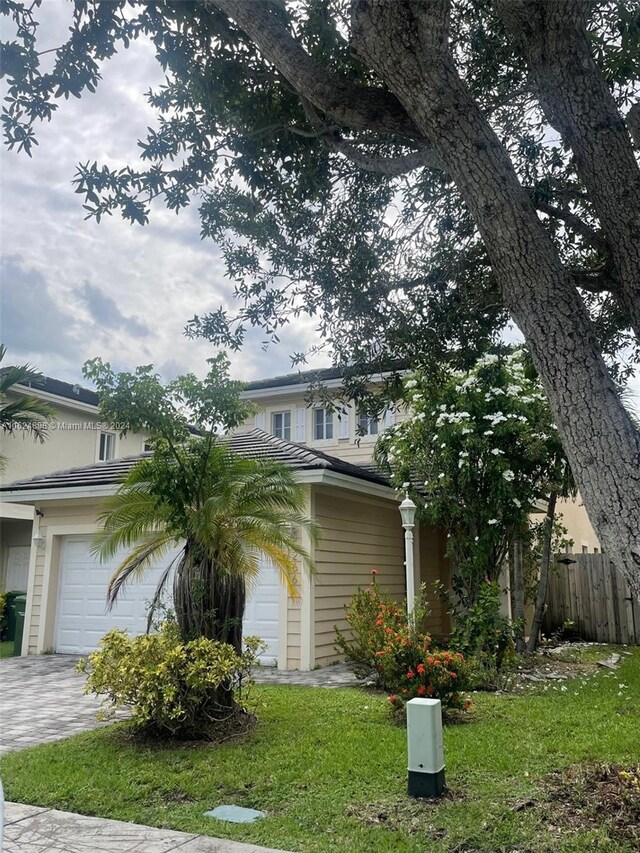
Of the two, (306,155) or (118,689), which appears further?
(306,155)

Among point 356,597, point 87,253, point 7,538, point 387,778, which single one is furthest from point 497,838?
point 7,538

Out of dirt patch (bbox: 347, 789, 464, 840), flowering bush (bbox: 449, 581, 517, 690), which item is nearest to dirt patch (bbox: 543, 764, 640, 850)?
dirt patch (bbox: 347, 789, 464, 840)

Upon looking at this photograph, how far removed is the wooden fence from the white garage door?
8249 mm

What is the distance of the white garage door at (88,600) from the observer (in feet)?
41.3

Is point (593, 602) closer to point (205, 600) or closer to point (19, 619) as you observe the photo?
point (205, 600)

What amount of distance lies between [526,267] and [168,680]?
15.9 ft

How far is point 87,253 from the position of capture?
8.18 metres

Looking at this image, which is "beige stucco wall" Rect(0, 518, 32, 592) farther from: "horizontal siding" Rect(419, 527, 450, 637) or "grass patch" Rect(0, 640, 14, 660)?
"horizontal siding" Rect(419, 527, 450, 637)

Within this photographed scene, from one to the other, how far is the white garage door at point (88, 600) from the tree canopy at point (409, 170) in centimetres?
708

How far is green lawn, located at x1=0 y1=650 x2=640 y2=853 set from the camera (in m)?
4.29

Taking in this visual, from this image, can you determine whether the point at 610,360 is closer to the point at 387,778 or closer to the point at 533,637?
the point at 387,778

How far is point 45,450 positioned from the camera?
61.7ft

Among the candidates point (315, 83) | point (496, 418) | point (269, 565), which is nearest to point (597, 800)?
point (315, 83)

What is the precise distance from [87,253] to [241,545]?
398 cm
